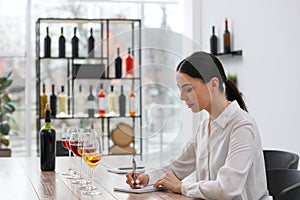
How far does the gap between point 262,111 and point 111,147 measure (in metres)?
2.06

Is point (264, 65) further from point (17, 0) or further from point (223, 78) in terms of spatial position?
point (17, 0)

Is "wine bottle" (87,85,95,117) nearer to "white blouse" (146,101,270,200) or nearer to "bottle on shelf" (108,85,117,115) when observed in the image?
"bottle on shelf" (108,85,117,115)

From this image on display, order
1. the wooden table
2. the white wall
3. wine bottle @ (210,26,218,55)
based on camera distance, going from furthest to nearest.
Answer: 1. wine bottle @ (210,26,218,55)
2. the white wall
3. the wooden table

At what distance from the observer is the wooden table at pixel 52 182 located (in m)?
2.23

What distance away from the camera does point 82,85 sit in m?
6.34

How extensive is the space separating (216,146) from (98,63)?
14.5 ft

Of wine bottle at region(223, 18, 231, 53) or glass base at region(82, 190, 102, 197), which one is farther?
wine bottle at region(223, 18, 231, 53)

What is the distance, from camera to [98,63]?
22.0 feet

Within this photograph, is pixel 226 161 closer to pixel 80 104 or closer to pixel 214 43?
pixel 214 43

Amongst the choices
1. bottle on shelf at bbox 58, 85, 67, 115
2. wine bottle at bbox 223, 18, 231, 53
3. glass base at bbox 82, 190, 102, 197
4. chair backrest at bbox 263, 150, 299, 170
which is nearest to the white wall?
wine bottle at bbox 223, 18, 231, 53

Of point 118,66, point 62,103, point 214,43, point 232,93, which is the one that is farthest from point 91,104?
point 232,93

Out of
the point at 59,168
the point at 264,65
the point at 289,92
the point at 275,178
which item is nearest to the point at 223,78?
the point at 275,178

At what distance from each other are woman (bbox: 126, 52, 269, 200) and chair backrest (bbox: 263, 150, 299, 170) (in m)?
0.72

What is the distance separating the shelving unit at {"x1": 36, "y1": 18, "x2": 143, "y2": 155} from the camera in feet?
20.3
